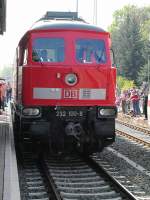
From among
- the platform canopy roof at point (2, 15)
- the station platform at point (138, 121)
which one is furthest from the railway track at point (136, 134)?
the platform canopy roof at point (2, 15)

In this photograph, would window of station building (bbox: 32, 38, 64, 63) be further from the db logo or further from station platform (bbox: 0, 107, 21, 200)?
station platform (bbox: 0, 107, 21, 200)

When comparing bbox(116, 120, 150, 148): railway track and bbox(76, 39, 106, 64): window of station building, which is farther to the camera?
bbox(116, 120, 150, 148): railway track

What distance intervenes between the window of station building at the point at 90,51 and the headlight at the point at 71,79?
506 mm

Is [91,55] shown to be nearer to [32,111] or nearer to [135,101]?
[32,111]

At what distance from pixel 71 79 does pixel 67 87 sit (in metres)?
0.19

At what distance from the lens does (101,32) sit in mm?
12172

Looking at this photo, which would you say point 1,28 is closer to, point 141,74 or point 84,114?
point 84,114

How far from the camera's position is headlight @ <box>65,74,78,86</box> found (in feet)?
37.9

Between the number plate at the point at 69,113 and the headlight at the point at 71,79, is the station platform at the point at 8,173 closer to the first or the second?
the number plate at the point at 69,113

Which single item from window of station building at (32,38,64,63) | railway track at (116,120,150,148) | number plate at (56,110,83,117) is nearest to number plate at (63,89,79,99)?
number plate at (56,110,83,117)

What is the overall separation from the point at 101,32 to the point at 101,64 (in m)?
0.76

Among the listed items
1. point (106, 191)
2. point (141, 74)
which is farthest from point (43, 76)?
point (141, 74)

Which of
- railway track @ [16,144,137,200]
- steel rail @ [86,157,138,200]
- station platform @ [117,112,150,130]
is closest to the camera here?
steel rail @ [86,157,138,200]

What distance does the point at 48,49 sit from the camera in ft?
39.2
